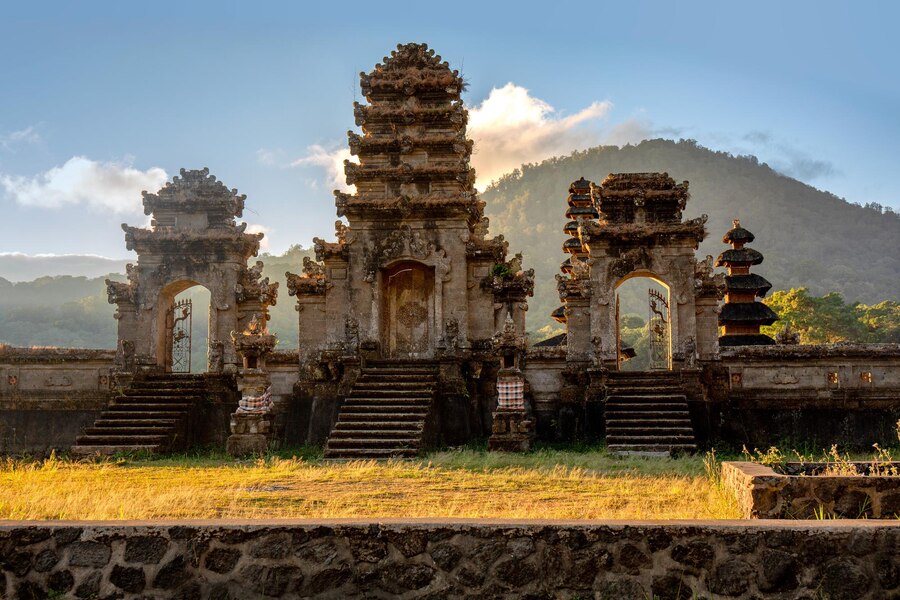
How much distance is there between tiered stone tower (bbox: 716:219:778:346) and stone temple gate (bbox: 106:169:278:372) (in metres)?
14.4

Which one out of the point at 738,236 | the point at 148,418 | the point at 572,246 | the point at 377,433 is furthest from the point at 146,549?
the point at 738,236

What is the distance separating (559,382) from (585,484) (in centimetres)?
788

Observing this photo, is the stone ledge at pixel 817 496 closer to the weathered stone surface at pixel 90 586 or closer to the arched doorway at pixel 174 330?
the weathered stone surface at pixel 90 586

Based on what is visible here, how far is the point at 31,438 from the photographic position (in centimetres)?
2056

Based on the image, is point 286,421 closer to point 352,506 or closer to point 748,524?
point 352,506

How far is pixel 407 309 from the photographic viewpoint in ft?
70.9

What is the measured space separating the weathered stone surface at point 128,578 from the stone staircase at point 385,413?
985 centimetres

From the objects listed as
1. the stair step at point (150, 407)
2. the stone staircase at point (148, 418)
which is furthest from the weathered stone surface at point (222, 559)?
the stair step at point (150, 407)

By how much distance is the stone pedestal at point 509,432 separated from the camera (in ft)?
57.1

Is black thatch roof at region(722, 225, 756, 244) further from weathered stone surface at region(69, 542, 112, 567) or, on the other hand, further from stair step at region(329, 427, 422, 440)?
weathered stone surface at region(69, 542, 112, 567)

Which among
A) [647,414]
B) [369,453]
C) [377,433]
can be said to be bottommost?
[369,453]

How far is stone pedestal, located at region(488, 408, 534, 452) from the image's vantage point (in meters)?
17.4

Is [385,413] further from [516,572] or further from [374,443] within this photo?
[516,572]

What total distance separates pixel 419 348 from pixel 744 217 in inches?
3568
